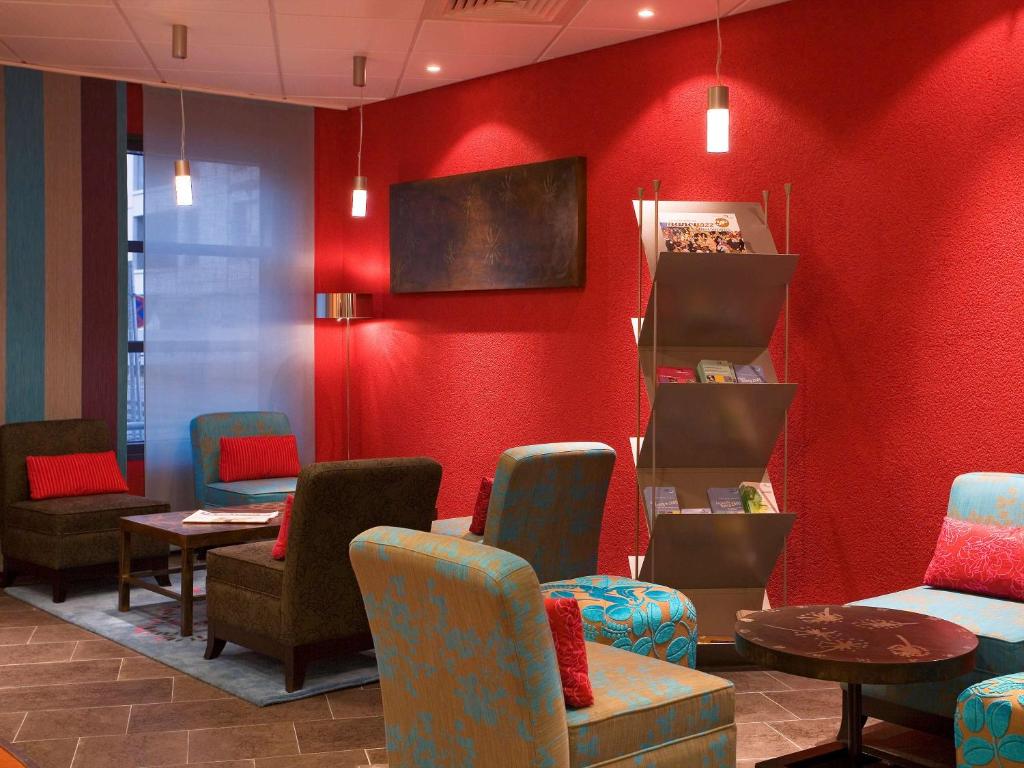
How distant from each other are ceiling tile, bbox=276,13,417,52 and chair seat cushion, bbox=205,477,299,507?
2744 millimetres

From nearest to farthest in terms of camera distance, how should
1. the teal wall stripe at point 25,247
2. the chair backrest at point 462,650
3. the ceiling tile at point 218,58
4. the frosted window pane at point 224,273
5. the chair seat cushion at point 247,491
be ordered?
the chair backrest at point 462,650 → the ceiling tile at point 218,58 → the teal wall stripe at point 25,247 → the chair seat cushion at point 247,491 → the frosted window pane at point 224,273

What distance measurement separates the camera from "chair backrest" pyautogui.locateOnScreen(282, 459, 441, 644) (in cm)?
441

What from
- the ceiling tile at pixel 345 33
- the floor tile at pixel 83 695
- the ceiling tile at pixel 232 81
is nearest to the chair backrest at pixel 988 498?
the floor tile at pixel 83 695

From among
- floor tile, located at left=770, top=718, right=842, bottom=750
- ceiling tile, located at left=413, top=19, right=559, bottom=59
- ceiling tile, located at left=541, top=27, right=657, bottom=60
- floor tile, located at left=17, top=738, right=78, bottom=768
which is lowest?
floor tile, located at left=17, top=738, right=78, bottom=768

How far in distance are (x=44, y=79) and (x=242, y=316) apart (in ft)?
6.70

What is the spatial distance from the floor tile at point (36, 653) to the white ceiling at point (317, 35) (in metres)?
3.26

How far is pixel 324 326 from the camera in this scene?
8367 millimetres

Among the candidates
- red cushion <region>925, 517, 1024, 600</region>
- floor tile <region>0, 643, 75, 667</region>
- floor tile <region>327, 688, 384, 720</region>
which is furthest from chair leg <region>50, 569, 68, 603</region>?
red cushion <region>925, 517, 1024, 600</region>

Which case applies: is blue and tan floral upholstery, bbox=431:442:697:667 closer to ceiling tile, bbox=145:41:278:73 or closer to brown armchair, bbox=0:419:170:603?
brown armchair, bbox=0:419:170:603

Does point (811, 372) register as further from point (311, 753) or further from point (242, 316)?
point (242, 316)

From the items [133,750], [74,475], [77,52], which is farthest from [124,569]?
[77,52]

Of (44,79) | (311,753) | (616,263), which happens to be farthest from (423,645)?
(44,79)

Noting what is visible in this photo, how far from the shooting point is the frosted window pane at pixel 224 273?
24.8 feet

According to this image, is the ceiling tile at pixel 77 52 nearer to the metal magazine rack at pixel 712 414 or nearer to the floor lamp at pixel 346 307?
the floor lamp at pixel 346 307
